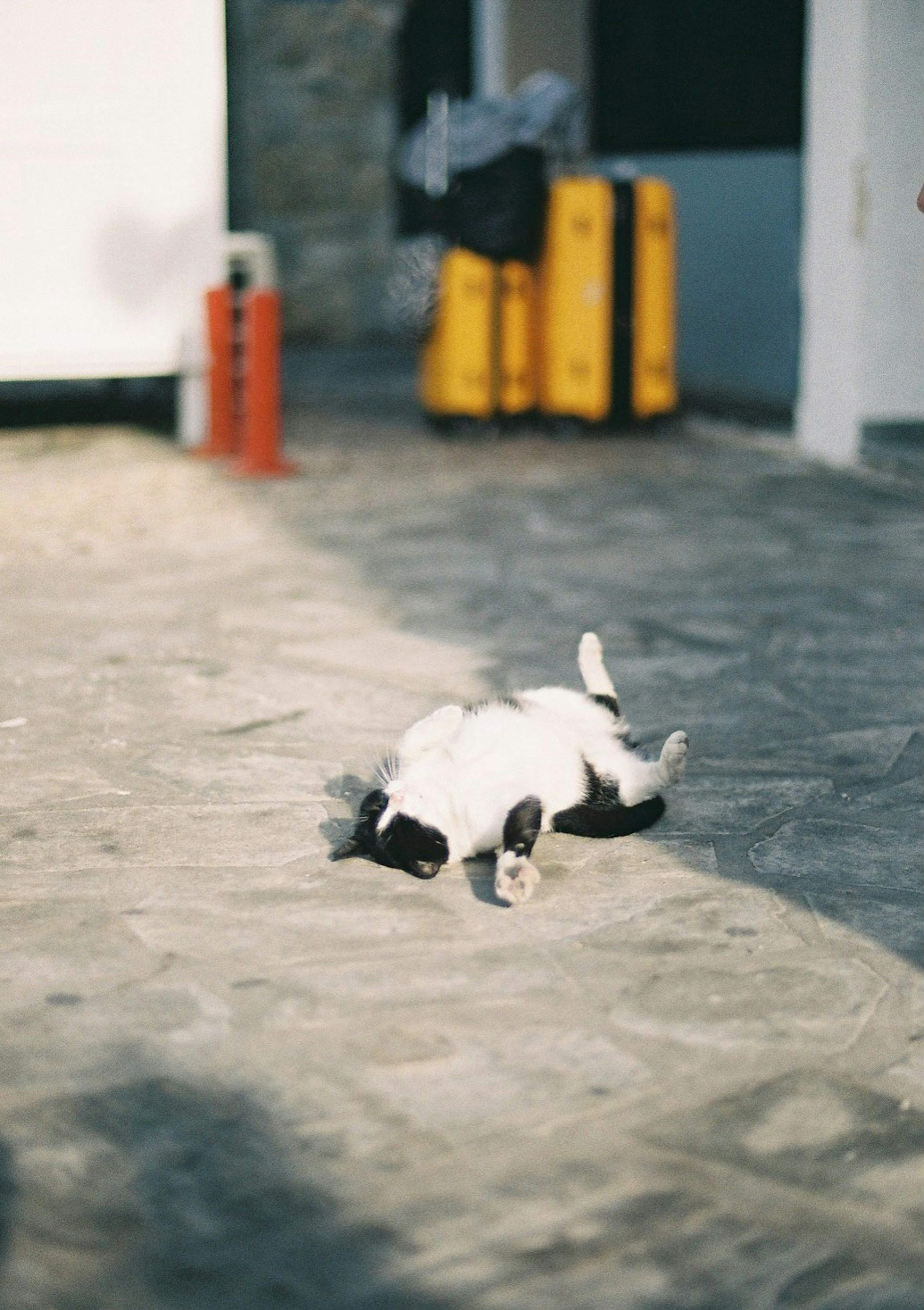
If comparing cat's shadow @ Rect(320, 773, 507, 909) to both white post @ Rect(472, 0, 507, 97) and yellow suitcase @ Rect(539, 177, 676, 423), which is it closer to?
yellow suitcase @ Rect(539, 177, 676, 423)

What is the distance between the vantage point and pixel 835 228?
27.5 ft

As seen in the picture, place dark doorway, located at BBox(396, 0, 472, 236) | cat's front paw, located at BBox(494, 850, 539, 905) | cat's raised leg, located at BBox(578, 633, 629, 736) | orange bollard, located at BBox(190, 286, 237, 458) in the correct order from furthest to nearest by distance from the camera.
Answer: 1. dark doorway, located at BBox(396, 0, 472, 236)
2. orange bollard, located at BBox(190, 286, 237, 458)
3. cat's raised leg, located at BBox(578, 633, 629, 736)
4. cat's front paw, located at BBox(494, 850, 539, 905)

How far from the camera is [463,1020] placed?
2729mm

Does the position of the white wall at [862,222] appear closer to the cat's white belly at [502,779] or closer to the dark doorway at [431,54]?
the cat's white belly at [502,779]

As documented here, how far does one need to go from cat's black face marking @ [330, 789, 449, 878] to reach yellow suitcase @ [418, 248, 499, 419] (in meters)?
6.03

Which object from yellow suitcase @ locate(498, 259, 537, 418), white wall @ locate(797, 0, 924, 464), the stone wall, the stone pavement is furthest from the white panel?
the stone wall

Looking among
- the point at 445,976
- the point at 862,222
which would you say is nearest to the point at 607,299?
the point at 862,222

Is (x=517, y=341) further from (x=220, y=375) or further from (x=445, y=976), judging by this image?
(x=445, y=976)

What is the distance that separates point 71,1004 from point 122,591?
3.22 meters

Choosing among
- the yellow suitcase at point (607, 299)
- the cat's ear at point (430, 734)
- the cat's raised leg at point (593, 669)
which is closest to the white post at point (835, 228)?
the yellow suitcase at point (607, 299)

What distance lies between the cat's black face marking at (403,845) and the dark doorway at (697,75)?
25.1 ft

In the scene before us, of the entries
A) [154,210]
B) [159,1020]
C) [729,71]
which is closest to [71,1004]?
[159,1020]

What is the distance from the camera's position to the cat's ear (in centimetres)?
336

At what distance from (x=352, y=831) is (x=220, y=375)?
18.2 feet
